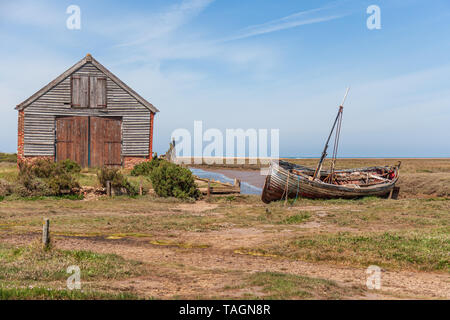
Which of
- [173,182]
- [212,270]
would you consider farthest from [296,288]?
[173,182]

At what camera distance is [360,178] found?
31.0 metres

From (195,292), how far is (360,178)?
2522cm

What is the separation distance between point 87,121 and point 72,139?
1.76 m

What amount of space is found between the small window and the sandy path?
18842mm

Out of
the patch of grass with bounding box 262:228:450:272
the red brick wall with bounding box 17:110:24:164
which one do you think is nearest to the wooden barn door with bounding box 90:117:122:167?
the red brick wall with bounding box 17:110:24:164

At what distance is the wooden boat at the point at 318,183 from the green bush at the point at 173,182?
4.65 meters

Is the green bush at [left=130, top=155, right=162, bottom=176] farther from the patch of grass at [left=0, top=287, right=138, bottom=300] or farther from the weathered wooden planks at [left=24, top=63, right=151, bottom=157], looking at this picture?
the patch of grass at [left=0, top=287, right=138, bottom=300]

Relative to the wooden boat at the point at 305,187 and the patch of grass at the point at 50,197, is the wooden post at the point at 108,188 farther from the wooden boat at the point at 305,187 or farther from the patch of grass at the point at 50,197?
the wooden boat at the point at 305,187

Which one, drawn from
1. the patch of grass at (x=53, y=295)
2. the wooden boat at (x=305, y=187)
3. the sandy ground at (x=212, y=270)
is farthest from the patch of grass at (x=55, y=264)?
the wooden boat at (x=305, y=187)

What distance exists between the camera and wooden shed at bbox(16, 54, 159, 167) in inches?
1235

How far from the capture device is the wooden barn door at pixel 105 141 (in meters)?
32.1

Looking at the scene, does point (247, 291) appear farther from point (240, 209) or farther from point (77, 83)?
point (77, 83)

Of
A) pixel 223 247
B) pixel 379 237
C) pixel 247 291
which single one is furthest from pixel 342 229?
pixel 247 291

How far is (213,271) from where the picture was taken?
1019 centimetres
